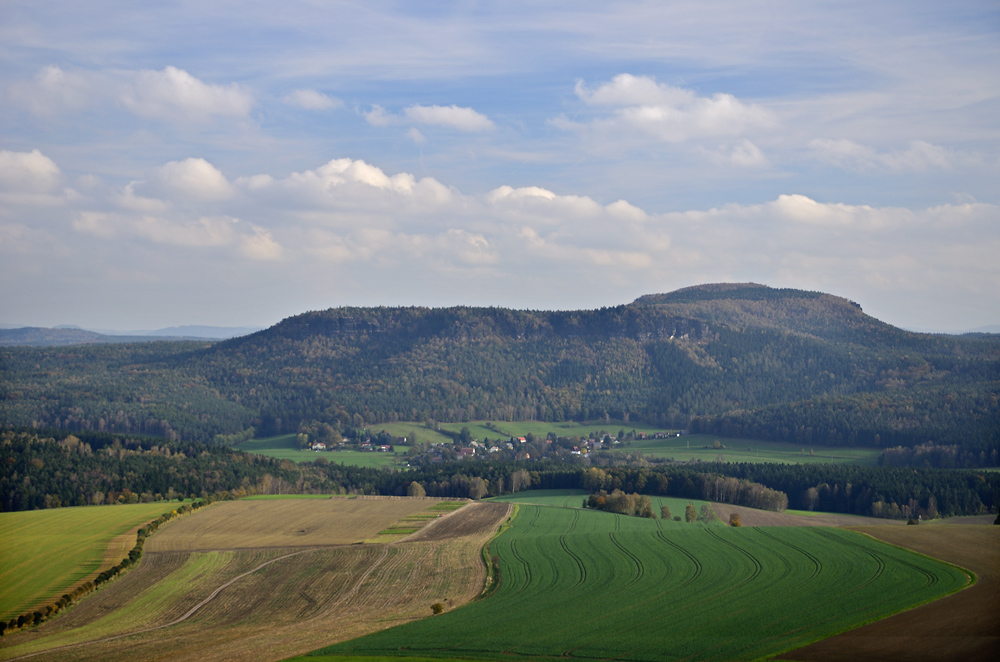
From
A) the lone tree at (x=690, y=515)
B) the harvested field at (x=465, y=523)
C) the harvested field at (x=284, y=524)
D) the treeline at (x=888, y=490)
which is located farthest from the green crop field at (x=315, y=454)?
the lone tree at (x=690, y=515)

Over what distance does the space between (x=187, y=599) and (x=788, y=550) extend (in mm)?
41943

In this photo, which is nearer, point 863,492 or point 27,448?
point 863,492

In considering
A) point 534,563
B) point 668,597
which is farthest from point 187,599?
point 668,597

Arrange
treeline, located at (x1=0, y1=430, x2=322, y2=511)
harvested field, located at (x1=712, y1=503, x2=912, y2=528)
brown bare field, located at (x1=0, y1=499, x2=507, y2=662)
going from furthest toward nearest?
treeline, located at (x1=0, y1=430, x2=322, y2=511) → harvested field, located at (x1=712, y1=503, x2=912, y2=528) → brown bare field, located at (x1=0, y1=499, x2=507, y2=662)

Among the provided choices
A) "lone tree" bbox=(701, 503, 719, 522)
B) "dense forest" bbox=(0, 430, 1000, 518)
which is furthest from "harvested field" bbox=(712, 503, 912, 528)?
"dense forest" bbox=(0, 430, 1000, 518)

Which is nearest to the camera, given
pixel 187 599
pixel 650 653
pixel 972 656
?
pixel 972 656

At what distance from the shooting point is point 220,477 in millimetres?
122438

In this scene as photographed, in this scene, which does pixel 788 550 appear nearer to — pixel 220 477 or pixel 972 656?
pixel 972 656

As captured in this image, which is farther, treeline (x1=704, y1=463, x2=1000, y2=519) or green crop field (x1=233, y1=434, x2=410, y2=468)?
green crop field (x1=233, y1=434, x2=410, y2=468)

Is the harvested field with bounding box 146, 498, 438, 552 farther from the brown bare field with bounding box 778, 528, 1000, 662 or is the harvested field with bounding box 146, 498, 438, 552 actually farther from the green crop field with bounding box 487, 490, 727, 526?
the brown bare field with bounding box 778, 528, 1000, 662

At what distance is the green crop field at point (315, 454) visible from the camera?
6334 inches

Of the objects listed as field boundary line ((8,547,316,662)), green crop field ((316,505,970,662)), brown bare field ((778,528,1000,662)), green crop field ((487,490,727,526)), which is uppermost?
brown bare field ((778,528,1000,662))

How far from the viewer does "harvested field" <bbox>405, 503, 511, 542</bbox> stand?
75250mm

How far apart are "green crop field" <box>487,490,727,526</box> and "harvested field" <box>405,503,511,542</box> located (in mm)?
9544
